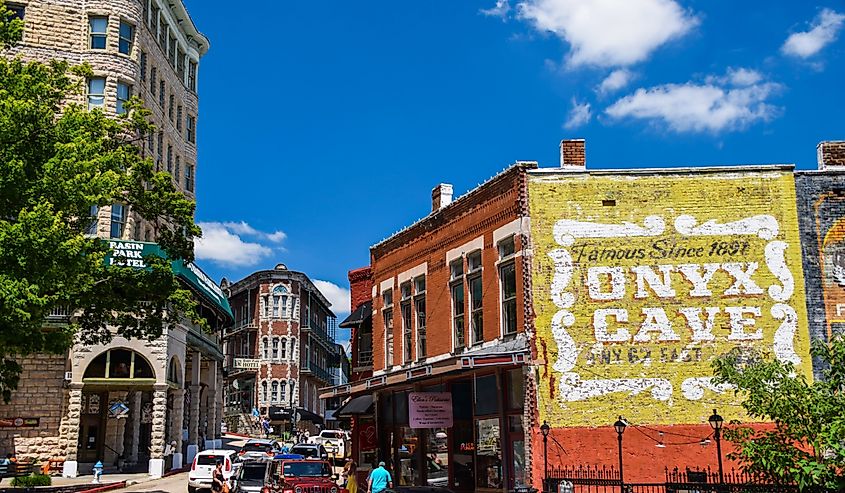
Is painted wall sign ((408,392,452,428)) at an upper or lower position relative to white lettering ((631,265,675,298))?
lower

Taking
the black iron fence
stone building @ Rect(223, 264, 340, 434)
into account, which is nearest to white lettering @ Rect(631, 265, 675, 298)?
the black iron fence

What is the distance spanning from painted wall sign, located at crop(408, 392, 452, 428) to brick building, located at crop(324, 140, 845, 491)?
7.10 feet

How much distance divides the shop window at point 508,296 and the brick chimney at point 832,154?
8436mm

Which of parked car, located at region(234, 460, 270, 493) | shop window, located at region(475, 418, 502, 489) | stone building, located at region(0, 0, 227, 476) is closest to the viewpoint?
shop window, located at region(475, 418, 502, 489)

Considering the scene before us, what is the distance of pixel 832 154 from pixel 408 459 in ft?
52.4

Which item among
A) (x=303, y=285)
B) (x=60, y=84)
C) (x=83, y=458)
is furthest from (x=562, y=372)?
(x=303, y=285)

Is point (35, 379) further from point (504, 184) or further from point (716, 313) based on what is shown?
point (716, 313)

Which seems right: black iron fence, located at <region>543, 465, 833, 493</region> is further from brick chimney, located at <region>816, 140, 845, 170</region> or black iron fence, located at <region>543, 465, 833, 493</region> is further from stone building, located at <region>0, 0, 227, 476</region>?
stone building, located at <region>0, 0, 227, 476</region>

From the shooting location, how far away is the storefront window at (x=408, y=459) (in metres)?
29.4

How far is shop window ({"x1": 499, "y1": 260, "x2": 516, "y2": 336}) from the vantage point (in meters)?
24.0

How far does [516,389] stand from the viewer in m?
23.5

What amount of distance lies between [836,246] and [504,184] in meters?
8.45

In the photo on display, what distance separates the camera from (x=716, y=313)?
73.3ft

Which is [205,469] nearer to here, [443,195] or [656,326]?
[443,195]
